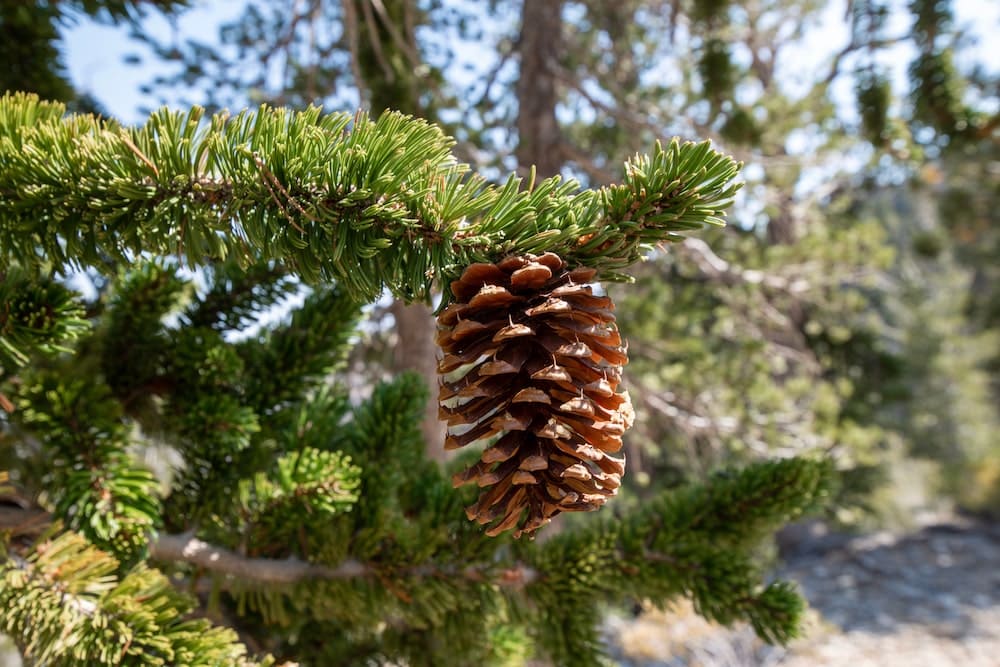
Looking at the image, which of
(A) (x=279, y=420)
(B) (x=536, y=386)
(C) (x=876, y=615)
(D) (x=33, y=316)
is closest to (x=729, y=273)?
(A) (x=279, y=420)

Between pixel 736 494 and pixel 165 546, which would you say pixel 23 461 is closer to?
pixel 165 546

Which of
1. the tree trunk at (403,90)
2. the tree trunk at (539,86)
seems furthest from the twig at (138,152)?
the tree trunk at (539,86)

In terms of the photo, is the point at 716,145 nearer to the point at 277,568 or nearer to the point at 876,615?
the point at 277,568

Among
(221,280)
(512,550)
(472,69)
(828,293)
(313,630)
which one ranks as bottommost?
(313,630)

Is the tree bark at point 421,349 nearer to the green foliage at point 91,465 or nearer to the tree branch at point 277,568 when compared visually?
the tree branch at point 277,568

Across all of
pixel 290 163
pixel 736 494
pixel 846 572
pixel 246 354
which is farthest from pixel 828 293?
pixel 846 572

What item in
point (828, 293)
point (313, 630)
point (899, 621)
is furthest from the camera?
point (899, 621)

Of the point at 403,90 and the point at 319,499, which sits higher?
the point at 403,90
